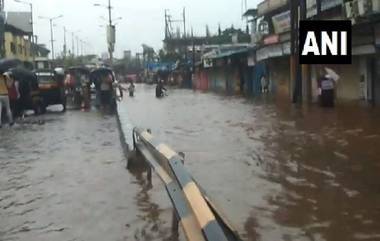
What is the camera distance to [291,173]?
9.51 metres

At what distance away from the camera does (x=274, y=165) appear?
10.3 metres

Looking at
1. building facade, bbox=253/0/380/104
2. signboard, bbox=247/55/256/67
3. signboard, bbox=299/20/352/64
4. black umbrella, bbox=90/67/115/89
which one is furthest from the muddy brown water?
signboard, bbox=247/55/256/67

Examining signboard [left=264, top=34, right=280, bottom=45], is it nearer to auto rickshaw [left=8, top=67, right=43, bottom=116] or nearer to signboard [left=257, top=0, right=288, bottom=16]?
signboard [left=257, top=0, right=288, bottom=16]

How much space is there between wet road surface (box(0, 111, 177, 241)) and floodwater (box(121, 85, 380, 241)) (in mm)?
878

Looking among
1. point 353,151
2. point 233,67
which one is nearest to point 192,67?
point 233,67

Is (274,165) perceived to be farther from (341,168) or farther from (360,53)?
(360,53)

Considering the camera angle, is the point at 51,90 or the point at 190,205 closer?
the point at 190,205

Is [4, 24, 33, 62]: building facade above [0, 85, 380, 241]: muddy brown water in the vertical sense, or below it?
above

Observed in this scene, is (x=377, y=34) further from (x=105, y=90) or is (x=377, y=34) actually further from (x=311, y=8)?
(x=105, y=90)

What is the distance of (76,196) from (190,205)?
3680 millimetres

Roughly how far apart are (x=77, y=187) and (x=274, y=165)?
3188 millimetres

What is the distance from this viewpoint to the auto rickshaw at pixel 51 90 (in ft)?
85.8

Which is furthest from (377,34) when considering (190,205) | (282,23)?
(190,205)

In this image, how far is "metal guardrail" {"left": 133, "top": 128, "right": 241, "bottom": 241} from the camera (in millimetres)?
4227
